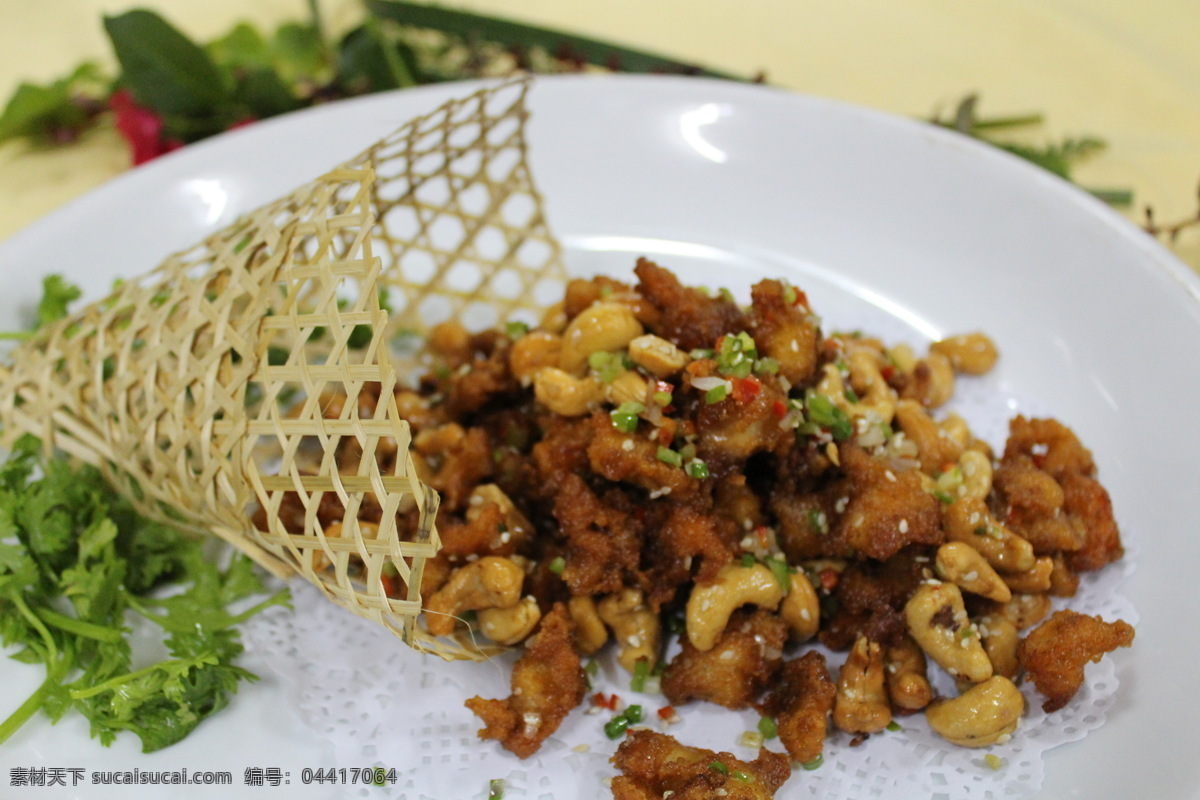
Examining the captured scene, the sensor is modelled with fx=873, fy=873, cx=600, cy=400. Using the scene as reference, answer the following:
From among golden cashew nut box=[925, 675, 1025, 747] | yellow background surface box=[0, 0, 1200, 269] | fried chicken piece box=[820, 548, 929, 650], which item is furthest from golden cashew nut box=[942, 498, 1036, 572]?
yellow background surface box=[0, 0, 1200, 269]

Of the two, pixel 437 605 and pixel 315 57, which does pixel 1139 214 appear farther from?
pixel 315 57

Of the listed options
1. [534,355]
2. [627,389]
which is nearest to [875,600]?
[627,389]

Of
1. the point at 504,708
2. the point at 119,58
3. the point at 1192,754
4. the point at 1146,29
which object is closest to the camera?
the point at 1192,754

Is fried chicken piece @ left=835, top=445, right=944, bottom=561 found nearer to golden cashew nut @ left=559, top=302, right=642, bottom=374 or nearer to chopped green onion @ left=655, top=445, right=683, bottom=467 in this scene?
chopped green onion @ left=655, top=445, right=683, bottom=467

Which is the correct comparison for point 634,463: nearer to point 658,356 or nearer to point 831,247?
point 658,356

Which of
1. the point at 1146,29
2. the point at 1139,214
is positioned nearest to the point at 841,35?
the point at 1146,29
